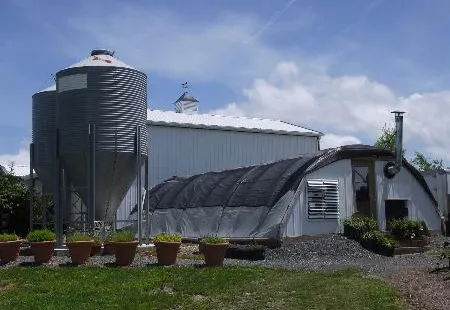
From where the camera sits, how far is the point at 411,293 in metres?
11.6

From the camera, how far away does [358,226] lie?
22094 mm

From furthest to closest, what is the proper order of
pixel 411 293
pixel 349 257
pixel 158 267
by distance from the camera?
1. pixel 349 257
2. pixel 158 267
3. pixel 411 293

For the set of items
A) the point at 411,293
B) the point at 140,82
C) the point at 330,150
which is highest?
the point at 140,82

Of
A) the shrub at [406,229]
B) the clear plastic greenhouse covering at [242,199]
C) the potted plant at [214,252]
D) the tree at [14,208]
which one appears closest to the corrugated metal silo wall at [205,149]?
the clear plastic greenhouse covering at [242,199]

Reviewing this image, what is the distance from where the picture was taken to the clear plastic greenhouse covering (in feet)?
73.6

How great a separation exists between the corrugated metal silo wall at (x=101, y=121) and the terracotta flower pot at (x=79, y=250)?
429 centimetres

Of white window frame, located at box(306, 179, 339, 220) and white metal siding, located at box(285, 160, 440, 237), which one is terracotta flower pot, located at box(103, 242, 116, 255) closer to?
white metal siding, located at box(285, 160, 440, 237)

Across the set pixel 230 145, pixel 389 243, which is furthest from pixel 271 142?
pixel 389 243

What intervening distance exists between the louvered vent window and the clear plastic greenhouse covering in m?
0.62

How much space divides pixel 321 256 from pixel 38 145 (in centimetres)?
1111

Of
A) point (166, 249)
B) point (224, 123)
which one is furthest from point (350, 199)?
point (224, 123)

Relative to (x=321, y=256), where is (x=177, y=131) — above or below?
above

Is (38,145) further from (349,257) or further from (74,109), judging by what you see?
(349,257)

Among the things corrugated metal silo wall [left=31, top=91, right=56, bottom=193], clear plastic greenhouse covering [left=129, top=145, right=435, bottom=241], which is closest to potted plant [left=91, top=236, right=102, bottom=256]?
clear plastic greenhouse covering [left=129, top=145, right=435, bottom=241]
